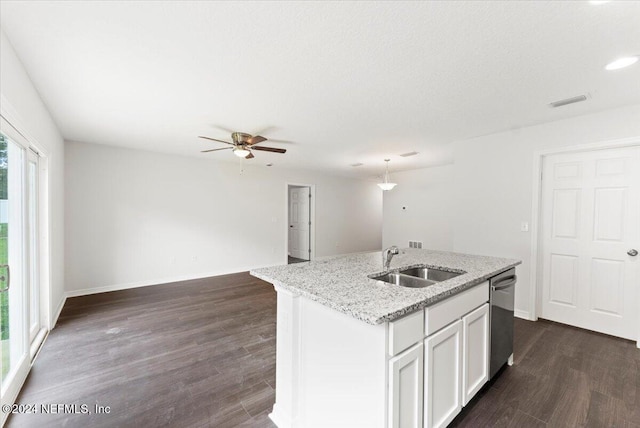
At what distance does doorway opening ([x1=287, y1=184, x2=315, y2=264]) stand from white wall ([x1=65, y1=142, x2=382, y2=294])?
20.9 inches

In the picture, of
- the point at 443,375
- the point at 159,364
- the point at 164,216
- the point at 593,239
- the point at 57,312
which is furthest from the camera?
the point at 164,216

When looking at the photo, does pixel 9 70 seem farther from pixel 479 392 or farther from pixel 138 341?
pixel 479 392

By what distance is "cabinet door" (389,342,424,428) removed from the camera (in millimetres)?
1216

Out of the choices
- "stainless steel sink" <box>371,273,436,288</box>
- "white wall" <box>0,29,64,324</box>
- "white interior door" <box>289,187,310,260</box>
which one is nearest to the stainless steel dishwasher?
"stainless steel sink" <box>371,273,436,288</box>

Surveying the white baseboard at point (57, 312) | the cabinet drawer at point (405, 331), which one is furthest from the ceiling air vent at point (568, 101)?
the white baseboard at point (57, 312)

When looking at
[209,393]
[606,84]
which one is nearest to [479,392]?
[209,393]

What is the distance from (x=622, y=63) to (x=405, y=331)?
8.37ft

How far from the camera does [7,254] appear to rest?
2096 millimetres

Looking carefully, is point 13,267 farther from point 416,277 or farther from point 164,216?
point 416,277

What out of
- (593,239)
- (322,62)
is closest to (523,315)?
(593,239)

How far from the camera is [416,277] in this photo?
6.95ft

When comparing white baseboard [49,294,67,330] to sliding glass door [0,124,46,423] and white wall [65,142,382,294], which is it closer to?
white wall [65,142,382,294]

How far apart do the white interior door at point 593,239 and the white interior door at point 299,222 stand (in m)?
5.05

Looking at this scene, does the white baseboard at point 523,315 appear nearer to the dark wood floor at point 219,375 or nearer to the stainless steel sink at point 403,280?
the dark wood floor at point 219,375
